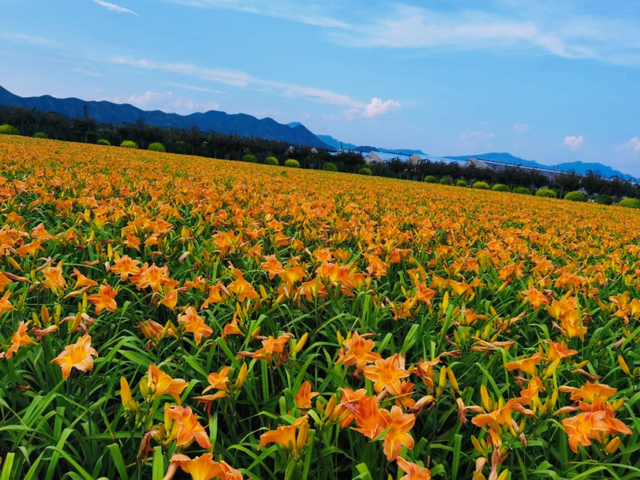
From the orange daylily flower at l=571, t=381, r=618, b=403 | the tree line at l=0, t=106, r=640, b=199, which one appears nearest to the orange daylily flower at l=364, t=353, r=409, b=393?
the orange daylily flower at l=571, t=381, r=618, b=403

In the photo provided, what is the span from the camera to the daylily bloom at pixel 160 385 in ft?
3.48

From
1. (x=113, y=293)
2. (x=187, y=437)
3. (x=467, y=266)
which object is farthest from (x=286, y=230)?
(x=187, y=437)

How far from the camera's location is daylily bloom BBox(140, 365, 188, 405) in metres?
1.06

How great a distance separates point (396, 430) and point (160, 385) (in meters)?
0.62

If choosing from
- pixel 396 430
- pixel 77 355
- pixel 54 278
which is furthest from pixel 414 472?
pixel 54 278

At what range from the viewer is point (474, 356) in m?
1.73

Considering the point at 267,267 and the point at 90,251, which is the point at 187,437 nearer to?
the point at 267,267

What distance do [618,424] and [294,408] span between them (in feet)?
2.82

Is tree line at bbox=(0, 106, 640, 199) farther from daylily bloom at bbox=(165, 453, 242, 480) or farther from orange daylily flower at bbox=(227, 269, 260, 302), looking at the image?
daylily bloom at bbox=(165, 453, 242, 480)

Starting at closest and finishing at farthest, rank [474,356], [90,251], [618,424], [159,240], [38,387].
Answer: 1. [618,424]
2. [38,387]
3. [474,356]
4. [90,251]
5. [159,240]

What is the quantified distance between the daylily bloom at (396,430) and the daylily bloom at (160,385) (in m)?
0.53

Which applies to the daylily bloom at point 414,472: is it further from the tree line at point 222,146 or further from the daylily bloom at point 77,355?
the tree line at point 222,146

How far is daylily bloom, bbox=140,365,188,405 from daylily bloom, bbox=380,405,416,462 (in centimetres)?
53

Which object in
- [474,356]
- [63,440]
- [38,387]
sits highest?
[474,356]
